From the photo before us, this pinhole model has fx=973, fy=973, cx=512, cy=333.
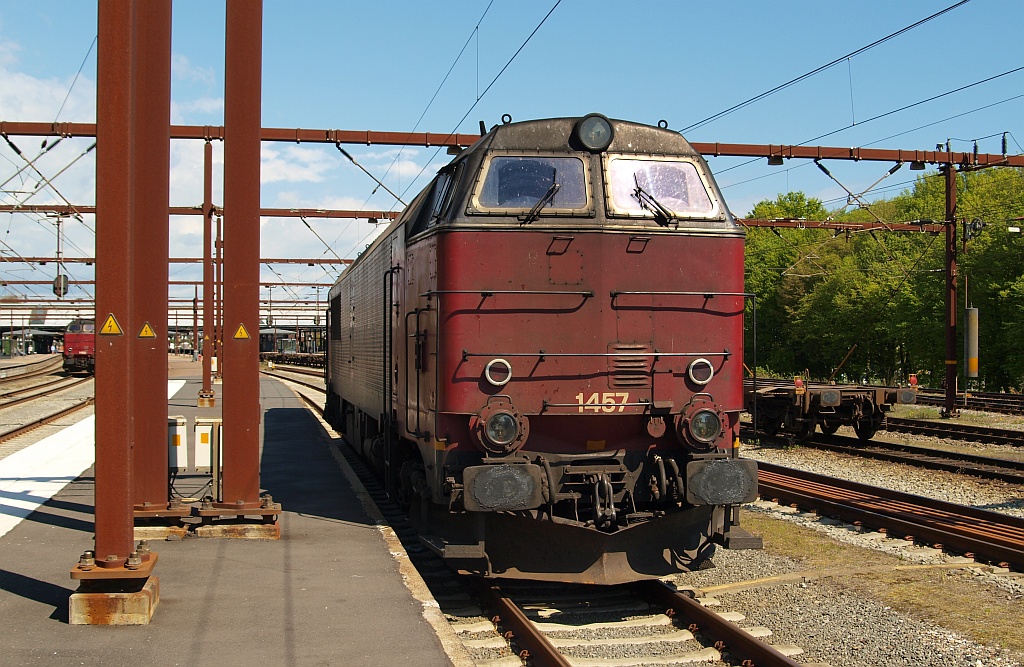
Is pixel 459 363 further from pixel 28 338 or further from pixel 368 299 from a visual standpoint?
pixel 28 338

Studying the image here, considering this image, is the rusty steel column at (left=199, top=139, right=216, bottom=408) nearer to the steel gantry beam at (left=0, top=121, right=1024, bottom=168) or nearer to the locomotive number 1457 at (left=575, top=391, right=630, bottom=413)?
the steel gantry beam at (left=0, top=121, right=1024, bottom=168)

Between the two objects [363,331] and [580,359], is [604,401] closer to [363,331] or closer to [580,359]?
[580,359]

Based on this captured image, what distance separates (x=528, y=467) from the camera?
7.29 meters

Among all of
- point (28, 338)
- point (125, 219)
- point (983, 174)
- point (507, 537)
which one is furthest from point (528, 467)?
point (28, 338)

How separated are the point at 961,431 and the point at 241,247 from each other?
1683 cm

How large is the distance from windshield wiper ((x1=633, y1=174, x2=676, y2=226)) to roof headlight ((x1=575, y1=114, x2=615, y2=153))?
0.45m

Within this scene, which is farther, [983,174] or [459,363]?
[983,174]

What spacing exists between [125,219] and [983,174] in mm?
56382

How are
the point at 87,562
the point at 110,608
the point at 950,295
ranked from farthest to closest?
the point at 950,295, the point at 87,562, the point at 110,608

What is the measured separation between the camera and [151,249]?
9852 mm

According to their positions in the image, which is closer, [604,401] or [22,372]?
[604,401]

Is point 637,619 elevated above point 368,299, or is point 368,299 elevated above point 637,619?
point 368,299

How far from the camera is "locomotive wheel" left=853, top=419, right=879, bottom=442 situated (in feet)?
61.7

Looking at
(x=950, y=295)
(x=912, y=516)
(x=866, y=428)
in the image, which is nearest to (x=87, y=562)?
(x=912, y=516)
